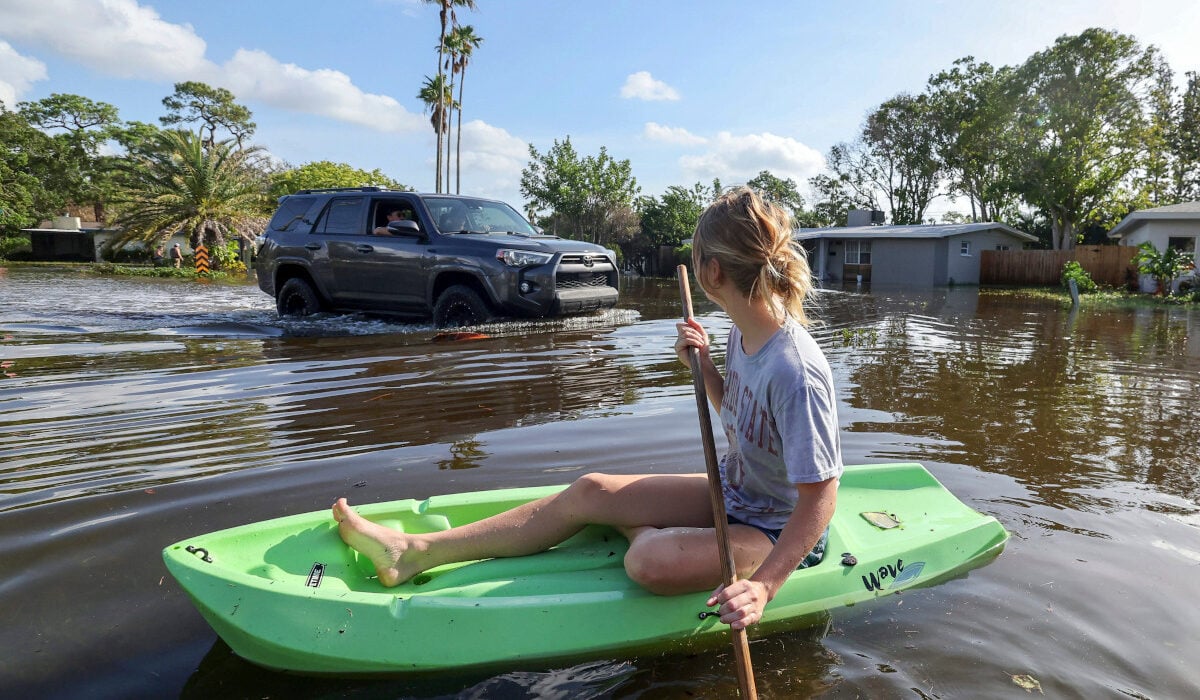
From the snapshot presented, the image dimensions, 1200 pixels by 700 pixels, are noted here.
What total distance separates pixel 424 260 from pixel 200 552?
24.2 feet

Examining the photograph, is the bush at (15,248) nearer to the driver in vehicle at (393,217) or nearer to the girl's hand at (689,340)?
the driver in vehicle at (393,217)

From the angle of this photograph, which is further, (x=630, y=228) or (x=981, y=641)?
(x=630, y=228)

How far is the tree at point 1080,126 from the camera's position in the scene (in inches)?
1307

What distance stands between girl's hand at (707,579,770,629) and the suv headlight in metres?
7.40

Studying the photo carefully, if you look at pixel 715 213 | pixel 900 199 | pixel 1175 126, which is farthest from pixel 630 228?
pixel 715 213

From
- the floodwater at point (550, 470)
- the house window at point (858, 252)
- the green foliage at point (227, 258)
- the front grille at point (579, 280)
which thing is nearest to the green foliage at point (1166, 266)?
the house window at point (858, 252)

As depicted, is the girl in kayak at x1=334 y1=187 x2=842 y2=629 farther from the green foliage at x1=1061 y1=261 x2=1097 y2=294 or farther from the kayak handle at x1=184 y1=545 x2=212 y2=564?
the green foliage at x1=1061 y1=261 x2=1097 y2=294

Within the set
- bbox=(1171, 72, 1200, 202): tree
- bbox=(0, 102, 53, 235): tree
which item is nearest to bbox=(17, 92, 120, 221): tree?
bbox=(0, 102, 53, 235): tree

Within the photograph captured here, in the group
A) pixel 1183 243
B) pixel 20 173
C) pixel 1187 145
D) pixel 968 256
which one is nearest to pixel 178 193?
pixel 20 173

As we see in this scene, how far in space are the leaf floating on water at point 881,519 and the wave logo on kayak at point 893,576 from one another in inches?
8.7

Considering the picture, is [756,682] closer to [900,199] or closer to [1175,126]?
[1175,126]

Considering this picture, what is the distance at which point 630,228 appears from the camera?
4316cm

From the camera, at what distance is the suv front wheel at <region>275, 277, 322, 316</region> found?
10906 millimetres

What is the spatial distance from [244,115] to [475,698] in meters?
71.8
